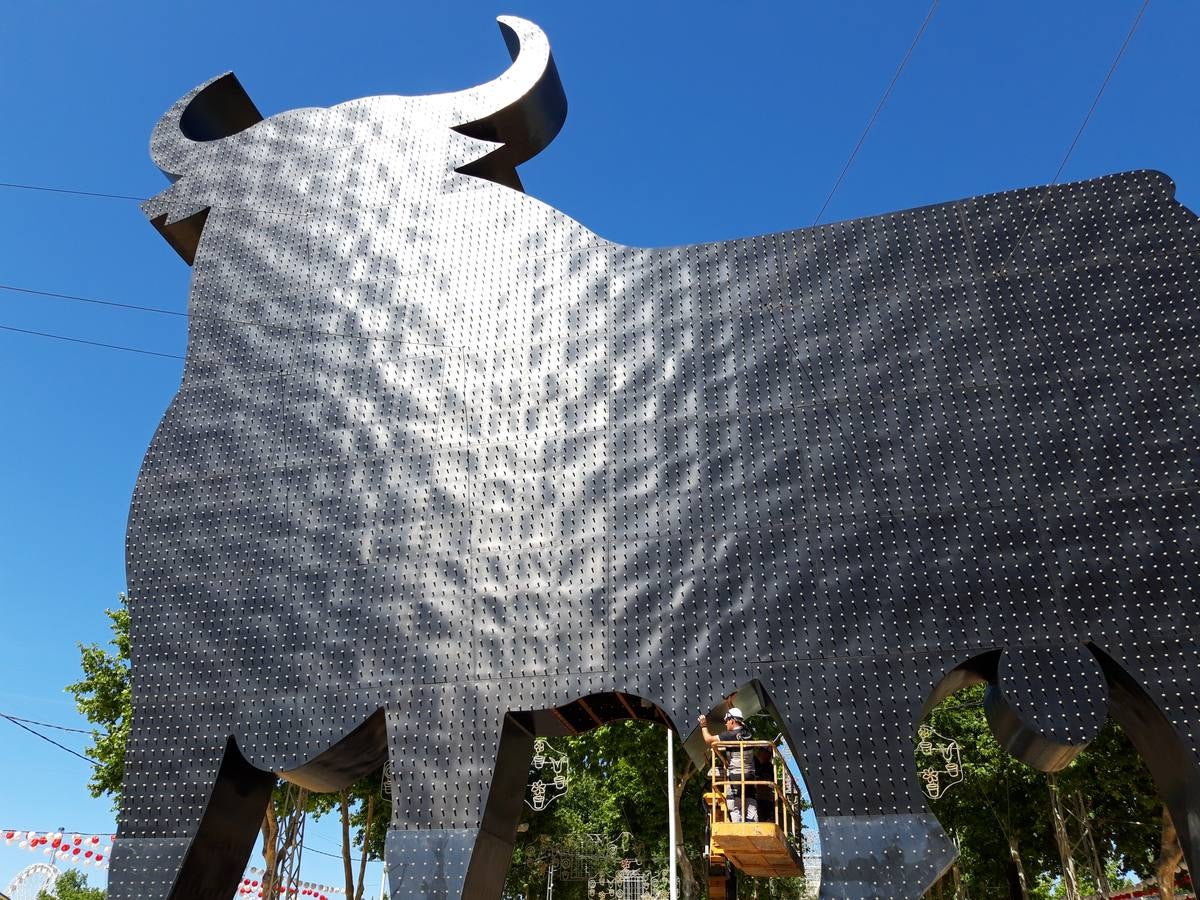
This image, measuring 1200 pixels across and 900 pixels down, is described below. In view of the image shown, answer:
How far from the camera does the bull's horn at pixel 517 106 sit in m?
12.3

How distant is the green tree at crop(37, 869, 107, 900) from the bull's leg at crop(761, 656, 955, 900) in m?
64.8

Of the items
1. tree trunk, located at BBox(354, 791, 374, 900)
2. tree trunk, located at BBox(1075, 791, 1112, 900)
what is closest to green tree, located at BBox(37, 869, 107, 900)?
tree trunk, located at BBox(354, 791, 374, 900)

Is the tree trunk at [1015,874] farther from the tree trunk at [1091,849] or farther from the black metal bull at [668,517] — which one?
the black metal bull at [668,517]

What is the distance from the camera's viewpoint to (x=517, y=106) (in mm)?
12281

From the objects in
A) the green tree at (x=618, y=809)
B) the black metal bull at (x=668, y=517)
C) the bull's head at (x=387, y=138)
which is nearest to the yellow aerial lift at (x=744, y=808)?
the black metal bull at (x=668, y=517)

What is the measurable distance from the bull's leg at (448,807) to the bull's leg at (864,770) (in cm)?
283

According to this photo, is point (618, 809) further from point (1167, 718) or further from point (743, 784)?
point (1167, 718)

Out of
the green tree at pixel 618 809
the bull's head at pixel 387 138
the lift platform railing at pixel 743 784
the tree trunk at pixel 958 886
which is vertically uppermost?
the bull's head at pixel 387 138

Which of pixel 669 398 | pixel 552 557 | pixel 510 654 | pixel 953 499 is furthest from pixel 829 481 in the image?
pixel 510 654

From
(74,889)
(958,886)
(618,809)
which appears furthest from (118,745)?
(74,889)

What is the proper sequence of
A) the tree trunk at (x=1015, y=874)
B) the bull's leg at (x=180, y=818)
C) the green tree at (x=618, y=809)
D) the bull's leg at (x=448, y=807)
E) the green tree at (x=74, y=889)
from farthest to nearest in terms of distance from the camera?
the green tree at (x=74, y=889)
the green tree at (x=618, y=809)
the tree trunk at (x=1015, y=874)
the bull's leg at (x=180, y=818)
the bull's leg at (x=448, y=807)

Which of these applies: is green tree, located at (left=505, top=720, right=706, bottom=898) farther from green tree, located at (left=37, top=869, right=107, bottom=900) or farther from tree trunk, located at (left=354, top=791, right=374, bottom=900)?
green tree, located at (left=37, top=869, right=107, bottom=900)

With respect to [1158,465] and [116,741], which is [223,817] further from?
[116,741]

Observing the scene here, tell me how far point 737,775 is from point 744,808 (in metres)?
0.34
